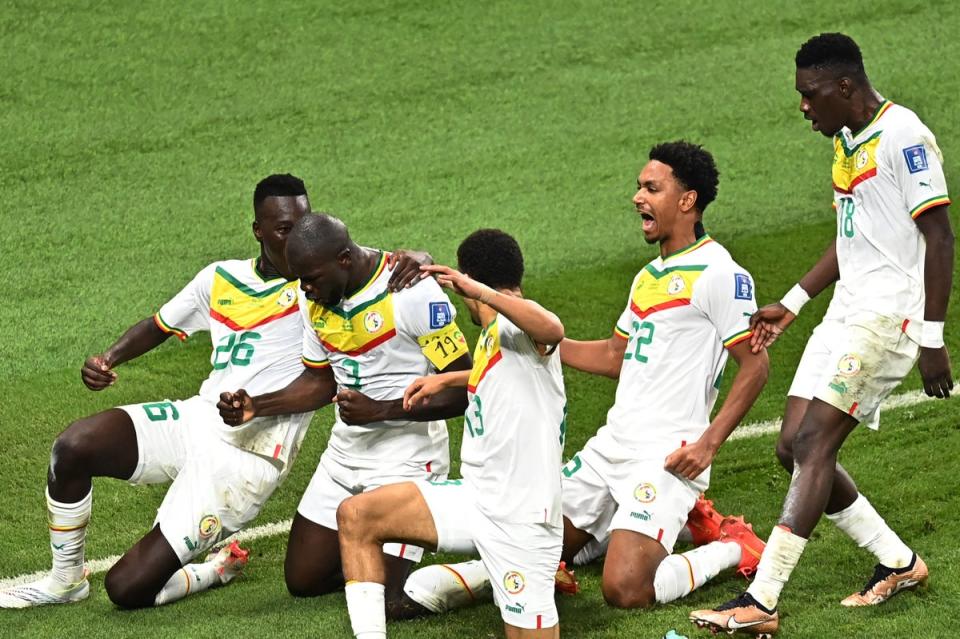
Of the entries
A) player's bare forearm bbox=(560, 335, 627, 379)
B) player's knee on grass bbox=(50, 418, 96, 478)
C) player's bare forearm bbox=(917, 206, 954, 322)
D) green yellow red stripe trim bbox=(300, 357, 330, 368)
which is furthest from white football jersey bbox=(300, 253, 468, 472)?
player's bare forearm bbox=(917, 206, 954, 322)

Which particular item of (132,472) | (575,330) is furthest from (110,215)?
(132,472)

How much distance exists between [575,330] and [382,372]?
3.09 meters

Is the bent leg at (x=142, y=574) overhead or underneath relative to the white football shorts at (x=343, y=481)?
underneath

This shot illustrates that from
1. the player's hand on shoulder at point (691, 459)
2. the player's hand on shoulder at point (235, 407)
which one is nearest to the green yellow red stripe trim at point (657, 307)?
the player's hand on shoulder at point (691, 459)

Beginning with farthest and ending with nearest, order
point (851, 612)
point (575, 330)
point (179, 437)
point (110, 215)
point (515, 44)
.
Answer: point (515, 44) < point (110, 215) < point (575, 330) < point (179, 437) < point (851, 612)

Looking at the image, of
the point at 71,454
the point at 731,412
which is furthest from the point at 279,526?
the point at 731,412

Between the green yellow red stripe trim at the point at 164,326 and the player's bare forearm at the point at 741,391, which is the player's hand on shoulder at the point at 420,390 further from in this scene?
the green yellow red stripe trim at the point at 164,326

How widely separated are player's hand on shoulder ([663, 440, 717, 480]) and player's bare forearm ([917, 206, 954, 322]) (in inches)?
45.1

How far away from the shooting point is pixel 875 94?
20.1 feet

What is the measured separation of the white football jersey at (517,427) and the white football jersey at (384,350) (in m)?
0.85

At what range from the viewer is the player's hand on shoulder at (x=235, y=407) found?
21.3 ft

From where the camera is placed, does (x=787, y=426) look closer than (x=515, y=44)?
Yes

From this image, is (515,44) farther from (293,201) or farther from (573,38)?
(293,201)

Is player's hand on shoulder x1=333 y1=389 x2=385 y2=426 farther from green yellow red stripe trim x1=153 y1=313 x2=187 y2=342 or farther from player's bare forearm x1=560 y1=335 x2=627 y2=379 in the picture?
green yellow red stripe trim x1=153 y1=313 x2=187 y2=342
